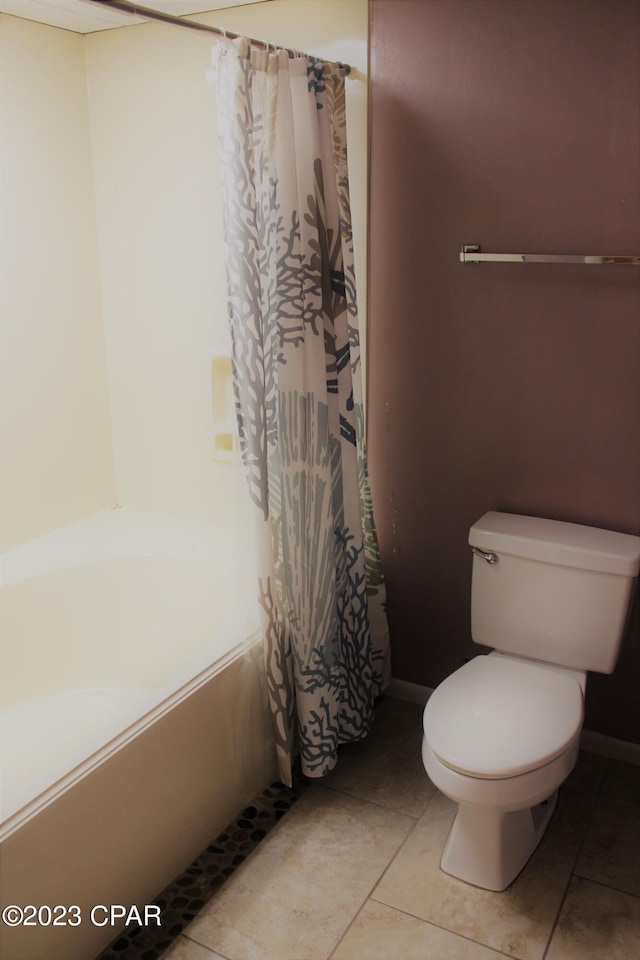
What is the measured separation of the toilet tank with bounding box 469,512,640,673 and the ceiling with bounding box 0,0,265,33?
5.53 ft

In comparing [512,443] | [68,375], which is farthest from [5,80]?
[512,443]

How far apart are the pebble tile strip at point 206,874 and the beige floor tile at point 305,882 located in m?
0.03

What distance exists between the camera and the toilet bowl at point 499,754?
6.10 feet

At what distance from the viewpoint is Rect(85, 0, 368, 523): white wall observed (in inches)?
92.2

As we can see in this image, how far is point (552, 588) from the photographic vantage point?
221 cm

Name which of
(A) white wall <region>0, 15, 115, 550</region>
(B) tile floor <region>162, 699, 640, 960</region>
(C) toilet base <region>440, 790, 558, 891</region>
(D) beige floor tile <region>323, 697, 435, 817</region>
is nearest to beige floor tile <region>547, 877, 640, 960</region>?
(B) tile floor <region>162, 699, 640, 960</region>

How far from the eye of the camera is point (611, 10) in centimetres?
194

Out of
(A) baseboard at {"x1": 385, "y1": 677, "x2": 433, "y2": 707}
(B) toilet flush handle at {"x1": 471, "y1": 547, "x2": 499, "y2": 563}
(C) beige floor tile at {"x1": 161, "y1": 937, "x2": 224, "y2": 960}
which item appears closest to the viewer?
(C) beige floor tile at {"x1": 161, "y1": 937, "x2": 224, "y2": 960}

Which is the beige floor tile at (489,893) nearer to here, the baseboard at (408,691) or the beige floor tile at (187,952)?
the beige floor tile at (187,952)

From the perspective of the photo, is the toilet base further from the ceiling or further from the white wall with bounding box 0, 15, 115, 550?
the ceiling

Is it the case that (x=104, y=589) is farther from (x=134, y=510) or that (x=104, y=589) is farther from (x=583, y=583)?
(x=583, y=583)

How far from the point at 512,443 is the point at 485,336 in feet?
1.03

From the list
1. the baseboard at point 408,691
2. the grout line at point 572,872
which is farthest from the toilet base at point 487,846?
the baseboard at point 408,691

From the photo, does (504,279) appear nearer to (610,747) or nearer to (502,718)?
(502,718)
